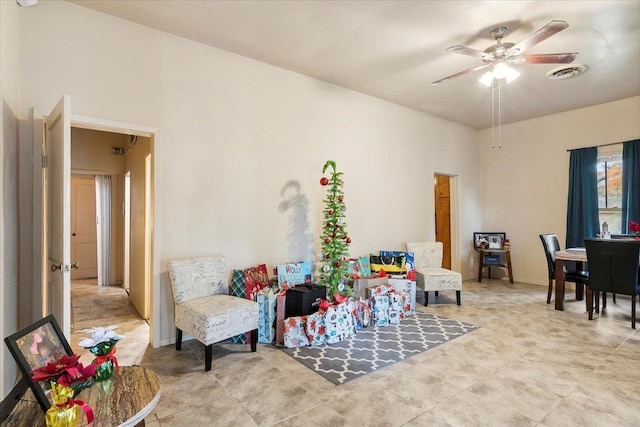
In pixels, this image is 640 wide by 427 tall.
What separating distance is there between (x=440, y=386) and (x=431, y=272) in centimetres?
239

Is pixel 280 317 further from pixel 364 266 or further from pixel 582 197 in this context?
pixel 582 197

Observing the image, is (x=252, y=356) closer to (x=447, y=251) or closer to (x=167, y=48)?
(x=167, y=48)

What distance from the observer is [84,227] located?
22.8ft

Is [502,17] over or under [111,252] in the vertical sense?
over

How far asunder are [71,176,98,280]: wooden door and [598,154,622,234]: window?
31.4 ft

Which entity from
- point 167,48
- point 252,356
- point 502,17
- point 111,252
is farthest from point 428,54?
point 111,252

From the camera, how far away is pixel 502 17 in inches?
115

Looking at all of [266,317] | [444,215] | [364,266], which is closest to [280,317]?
[266,317]

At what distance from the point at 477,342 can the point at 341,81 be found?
352cm

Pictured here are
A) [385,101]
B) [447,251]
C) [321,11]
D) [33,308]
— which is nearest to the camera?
[33,308]

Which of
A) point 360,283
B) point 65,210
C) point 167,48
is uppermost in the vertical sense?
point 167,48

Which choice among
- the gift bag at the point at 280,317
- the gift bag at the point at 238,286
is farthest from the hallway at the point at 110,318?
the gift bag at the point at 280,317

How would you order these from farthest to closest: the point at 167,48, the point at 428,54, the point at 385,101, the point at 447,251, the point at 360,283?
the point at 447,251
the point at 385,101
the point at 360,283
the point at 428,54
the point at 167,48

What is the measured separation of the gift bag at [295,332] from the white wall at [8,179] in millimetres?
1966
